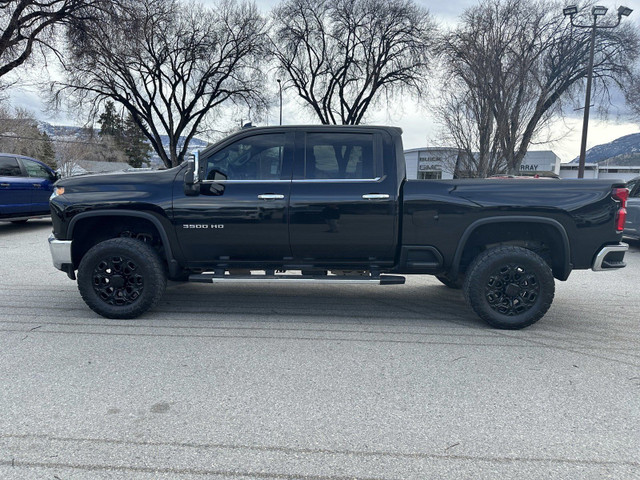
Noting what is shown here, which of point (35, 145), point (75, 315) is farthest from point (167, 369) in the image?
point (35, 145)

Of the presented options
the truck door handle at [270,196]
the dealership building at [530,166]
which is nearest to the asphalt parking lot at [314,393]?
the truck door handle at [270,196]

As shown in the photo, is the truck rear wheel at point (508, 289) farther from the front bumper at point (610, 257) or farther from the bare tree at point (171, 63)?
the bare tree at point (171, 63)

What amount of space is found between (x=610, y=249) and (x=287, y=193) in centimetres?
325

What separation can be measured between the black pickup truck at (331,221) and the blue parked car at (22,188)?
7.21 metres

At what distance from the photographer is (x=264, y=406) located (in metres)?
2.93

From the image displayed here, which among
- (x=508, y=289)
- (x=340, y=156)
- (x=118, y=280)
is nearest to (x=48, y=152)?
(x=118, y=280)

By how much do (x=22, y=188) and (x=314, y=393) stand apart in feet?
34.5

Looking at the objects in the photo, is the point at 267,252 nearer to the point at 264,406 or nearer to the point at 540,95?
the point at 264,406

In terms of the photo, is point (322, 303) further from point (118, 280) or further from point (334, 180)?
point (118, 280)

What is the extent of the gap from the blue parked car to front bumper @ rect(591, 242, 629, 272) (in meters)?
11.6

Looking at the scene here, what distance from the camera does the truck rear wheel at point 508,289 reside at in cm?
434

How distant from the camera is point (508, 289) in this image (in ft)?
14.4

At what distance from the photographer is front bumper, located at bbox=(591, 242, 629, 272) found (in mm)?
4336

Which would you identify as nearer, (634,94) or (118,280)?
(118,280)
